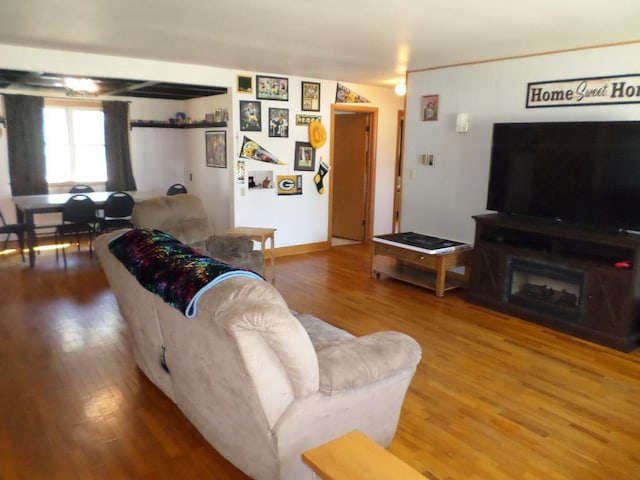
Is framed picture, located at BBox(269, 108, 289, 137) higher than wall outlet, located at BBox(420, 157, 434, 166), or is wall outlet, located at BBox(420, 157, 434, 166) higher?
framed picture, located at BBox(269, 108, 289, 137)

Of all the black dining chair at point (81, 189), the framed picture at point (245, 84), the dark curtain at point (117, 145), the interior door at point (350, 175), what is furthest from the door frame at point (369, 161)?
the black dining chair at point (81, 189)

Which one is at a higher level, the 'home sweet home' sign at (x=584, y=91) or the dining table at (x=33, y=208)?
the 'home sweet home' sign at (x=584, y=91)

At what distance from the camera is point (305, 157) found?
21.9 feet

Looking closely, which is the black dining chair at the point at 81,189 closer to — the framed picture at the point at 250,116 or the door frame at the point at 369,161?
the framed picture at the point at 250,116

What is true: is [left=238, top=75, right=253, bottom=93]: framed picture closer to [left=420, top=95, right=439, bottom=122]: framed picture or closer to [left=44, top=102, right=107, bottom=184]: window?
[left=420, top=95, right=439, bottom=122]: framed picture

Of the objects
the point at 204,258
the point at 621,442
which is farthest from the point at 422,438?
the point at 204,258

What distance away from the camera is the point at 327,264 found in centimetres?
628

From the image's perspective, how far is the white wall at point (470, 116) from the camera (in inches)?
164

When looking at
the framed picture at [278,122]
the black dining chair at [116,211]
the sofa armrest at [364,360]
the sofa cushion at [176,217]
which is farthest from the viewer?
the black dining chair at [116,211]

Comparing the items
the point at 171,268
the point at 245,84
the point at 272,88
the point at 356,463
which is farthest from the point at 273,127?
the point at 356,463

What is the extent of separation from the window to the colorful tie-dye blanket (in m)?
6.00

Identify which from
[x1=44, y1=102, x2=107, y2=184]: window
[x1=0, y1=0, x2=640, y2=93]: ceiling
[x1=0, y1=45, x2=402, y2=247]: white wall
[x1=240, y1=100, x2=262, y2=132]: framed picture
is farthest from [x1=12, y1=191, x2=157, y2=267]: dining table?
[x1=240, y1=100, x2=262, y2=132]: framed picture

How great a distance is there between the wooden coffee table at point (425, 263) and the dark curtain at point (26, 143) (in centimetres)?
528

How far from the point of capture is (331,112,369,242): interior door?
7.42 m
